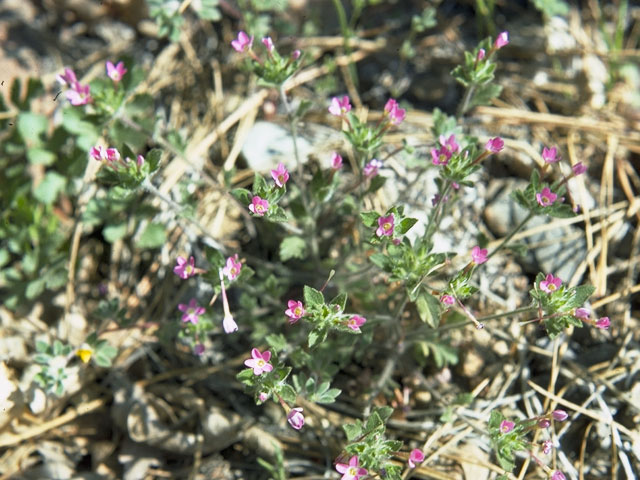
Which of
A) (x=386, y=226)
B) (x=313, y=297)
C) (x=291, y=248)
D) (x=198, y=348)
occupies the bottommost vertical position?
A: (x=198, y=348)

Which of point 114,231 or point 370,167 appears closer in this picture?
point 370,167

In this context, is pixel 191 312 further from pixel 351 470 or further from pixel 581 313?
pixel 581 313

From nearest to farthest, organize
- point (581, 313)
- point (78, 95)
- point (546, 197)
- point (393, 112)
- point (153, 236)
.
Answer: point (581, 313), point (546, 197), point (393, 112), point (78, 95), point (153, 236)

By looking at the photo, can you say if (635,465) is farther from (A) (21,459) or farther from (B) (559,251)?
(A) (21,459)

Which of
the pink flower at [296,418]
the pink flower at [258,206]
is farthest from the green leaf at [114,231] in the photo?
the pink flower at [296,418]

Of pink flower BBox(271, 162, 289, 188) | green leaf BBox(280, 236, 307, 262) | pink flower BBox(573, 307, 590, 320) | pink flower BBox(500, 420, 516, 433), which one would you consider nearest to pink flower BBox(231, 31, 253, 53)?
pink flower BBox(271, 162, 289, 188)

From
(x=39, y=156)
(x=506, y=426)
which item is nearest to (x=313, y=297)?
(x=506, y=426)

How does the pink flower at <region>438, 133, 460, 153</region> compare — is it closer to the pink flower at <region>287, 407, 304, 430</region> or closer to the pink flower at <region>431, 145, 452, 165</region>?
the pink flower at <region>431, 145, 452, 165</region>
